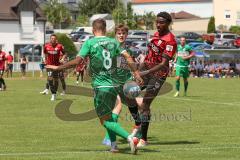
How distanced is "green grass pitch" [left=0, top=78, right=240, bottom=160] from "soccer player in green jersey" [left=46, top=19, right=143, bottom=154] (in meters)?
0.47

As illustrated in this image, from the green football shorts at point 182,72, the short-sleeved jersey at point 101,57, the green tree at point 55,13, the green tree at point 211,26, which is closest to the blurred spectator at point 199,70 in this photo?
the green football shorts at point 182,72

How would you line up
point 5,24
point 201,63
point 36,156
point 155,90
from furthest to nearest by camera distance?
point 5,24 → point 201,63 → point 155,90 → point 36,156

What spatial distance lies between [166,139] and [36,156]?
10.8 ft

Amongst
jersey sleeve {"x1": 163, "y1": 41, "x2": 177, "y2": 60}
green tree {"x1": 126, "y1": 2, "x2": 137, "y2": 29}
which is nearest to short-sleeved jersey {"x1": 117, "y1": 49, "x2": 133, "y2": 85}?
jersey sleeve {"x1": 163, "y1": 41, "x2": 177, "y2": 60}

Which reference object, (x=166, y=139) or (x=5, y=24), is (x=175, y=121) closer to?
(x=166, y=139)

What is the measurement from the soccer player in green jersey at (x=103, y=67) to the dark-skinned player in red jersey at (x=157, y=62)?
123 centimetres

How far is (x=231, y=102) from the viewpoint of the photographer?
2328cm

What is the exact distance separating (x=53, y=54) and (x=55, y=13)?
85.1 metres

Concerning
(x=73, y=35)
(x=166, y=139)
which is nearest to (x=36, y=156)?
(x=166, y=139)

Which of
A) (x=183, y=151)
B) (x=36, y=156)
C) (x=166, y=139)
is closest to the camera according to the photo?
(x=36, y=156)

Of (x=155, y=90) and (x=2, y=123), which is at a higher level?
(x=155, y=90)

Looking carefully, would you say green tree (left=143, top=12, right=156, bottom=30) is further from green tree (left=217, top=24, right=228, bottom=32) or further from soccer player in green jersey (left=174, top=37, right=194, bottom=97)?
soccer player in green jersey (left=174, top=37, right=194, bottom=97)

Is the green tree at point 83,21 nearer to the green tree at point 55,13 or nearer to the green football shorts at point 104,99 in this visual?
the green tree at point 55,13

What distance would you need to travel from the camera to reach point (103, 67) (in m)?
11.0
